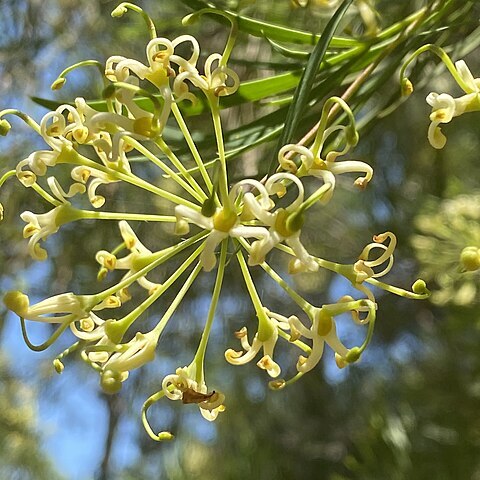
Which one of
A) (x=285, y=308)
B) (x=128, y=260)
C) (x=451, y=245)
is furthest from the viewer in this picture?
(x=285, y=308)

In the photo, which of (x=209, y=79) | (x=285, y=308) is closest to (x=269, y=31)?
(x=209, y=79)

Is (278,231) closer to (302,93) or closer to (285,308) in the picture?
(302,93)

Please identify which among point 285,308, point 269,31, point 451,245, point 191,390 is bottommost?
point 285,308

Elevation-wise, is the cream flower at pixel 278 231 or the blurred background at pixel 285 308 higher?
the cream flower at pixel 278 231

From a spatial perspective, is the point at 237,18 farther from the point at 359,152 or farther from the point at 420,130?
the point at 420,130

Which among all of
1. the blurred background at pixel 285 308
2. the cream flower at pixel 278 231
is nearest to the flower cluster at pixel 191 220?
the cream flower at pixel 278 231

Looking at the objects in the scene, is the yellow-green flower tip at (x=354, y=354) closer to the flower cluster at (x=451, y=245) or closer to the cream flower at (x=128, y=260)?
the cream flower at (x=128, y=260)

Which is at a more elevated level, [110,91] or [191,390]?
[110,91]
